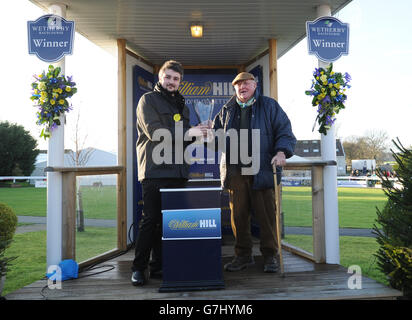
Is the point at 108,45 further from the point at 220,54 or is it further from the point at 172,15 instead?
the point at 220,54

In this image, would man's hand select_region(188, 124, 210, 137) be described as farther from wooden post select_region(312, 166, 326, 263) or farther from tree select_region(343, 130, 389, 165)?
tree select_region(343, 130, 389, 165)

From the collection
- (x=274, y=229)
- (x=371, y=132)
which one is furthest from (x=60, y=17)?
(x=371, y=132)

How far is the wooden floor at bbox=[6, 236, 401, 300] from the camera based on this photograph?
2521mm

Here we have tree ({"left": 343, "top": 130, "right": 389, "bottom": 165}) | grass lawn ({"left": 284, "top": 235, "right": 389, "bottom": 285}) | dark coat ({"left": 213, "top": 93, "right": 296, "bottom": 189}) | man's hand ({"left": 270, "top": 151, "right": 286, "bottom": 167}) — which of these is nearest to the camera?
man's hand ({"left": 270, "top": 151, "right": 286, "bottom": 167})

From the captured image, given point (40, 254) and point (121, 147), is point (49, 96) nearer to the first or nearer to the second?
point (121, 147)

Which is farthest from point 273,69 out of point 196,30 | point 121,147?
point 121,147

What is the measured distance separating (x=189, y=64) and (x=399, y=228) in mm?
4256

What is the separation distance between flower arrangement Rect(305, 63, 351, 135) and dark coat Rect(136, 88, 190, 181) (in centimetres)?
167

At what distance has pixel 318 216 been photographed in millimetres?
3580

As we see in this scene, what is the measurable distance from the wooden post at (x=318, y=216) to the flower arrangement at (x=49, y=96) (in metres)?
2.94

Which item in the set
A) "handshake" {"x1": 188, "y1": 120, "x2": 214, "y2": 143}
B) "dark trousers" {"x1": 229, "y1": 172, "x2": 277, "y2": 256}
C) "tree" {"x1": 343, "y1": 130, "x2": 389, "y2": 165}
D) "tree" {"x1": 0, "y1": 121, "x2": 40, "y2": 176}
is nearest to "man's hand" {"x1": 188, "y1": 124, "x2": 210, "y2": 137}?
"handshake" {"x1": 188, "y1": 120, "x2": 214, "y2": 143}

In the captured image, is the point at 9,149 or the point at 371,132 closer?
the point at 9,149

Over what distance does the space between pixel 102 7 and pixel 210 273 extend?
3208 millimetres

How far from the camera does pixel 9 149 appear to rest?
28875 mm
